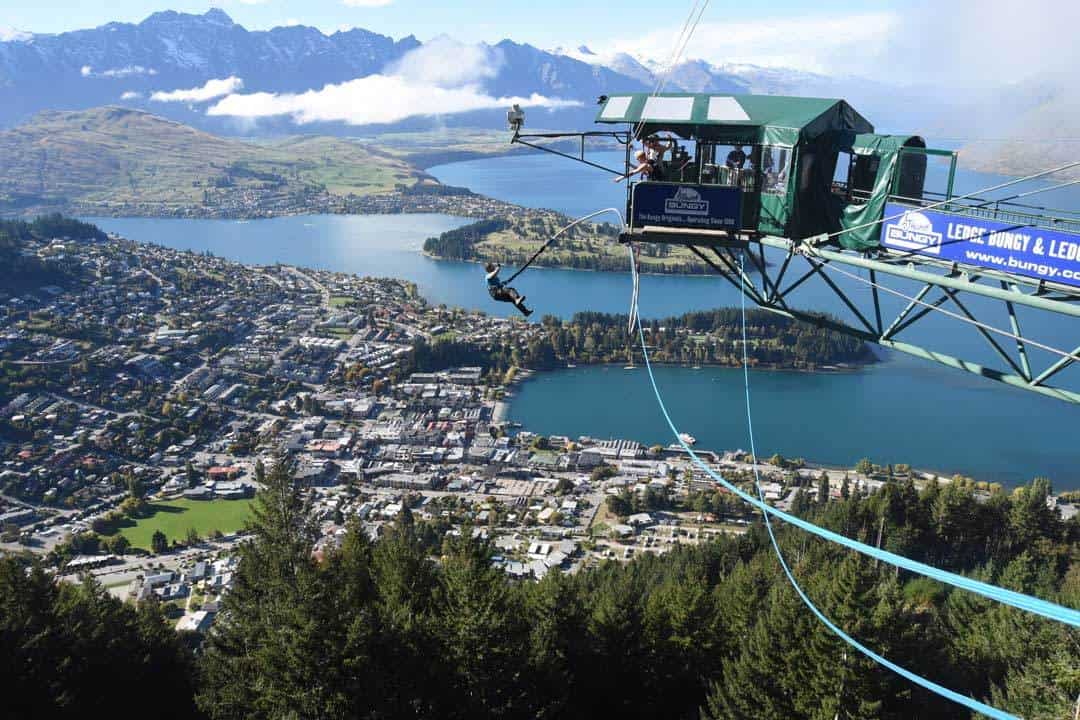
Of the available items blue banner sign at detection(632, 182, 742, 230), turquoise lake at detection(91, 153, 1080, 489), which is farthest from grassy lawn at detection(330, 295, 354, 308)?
blue banner sign at detection(632, 182, 742, 230)

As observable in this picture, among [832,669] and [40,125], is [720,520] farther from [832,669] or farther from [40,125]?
[40,125]

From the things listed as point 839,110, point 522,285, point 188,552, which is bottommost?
point 188,552

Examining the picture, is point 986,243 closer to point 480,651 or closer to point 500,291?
point 500,291

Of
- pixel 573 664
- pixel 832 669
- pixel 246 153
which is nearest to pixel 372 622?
pixel 573 664

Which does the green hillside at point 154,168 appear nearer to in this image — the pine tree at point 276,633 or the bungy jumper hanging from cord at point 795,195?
the pine tree at point 276,633

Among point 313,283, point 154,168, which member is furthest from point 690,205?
point 154,168
